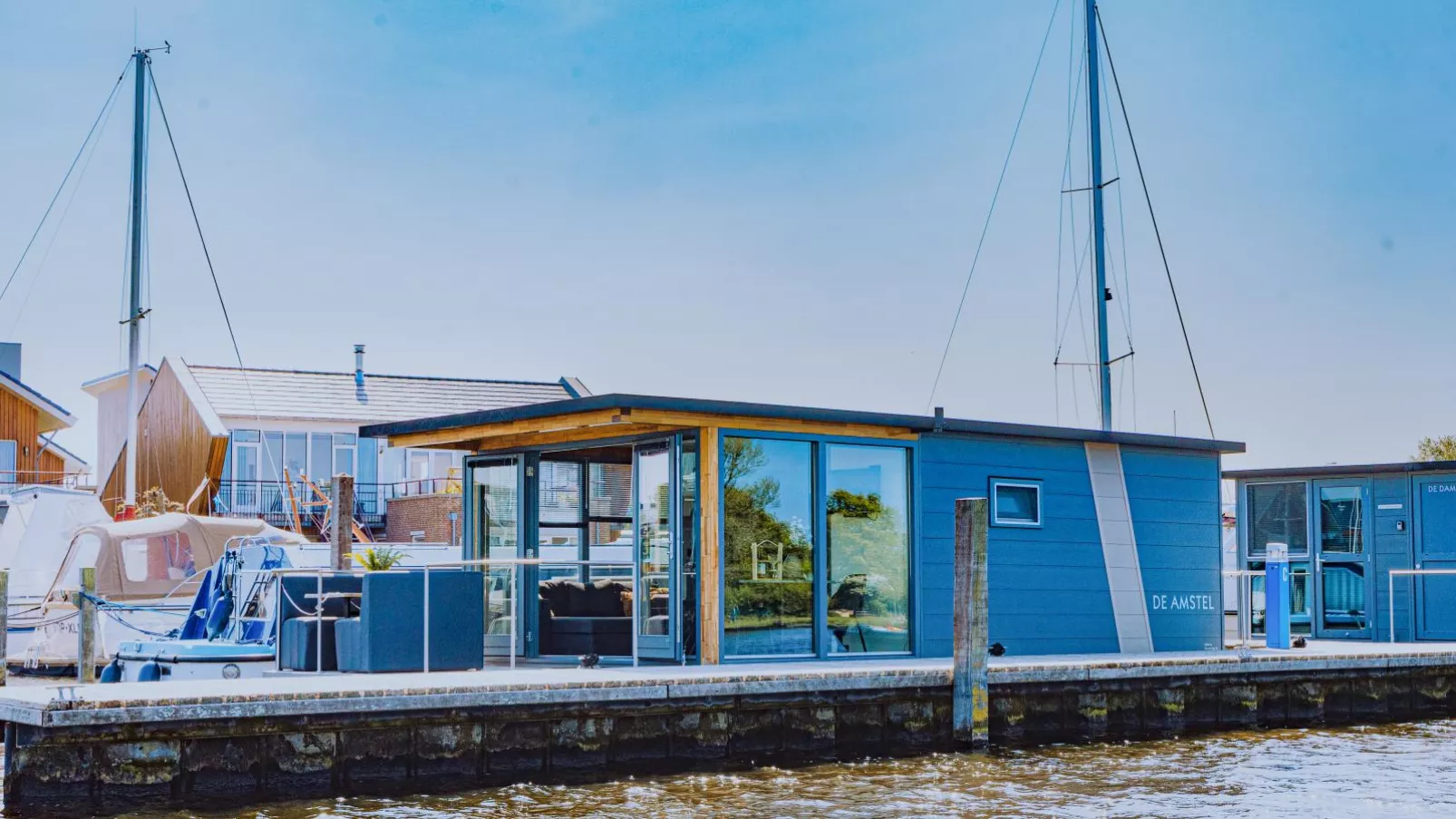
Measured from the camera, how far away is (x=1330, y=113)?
2208 centimetres

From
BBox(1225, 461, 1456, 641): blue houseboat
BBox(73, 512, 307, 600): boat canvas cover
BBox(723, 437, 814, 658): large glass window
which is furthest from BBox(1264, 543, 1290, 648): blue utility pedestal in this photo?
BBox(73, 512, 307, 600): boat canvas cover

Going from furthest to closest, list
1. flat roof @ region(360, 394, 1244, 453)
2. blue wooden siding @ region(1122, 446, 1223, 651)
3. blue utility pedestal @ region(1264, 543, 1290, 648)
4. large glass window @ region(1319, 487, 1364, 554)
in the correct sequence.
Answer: large glass window @ region(1319, 487, 1364, 554) < blue utility pedestal @ region(1264, 543, 1290, 648) < blue wooden siding @ region(1122, 446, 1223, 651) < flat roof @ region(360, 394, 1244, 453)

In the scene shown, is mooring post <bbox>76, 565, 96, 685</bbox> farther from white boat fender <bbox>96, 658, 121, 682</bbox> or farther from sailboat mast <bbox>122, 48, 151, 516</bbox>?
sailboat mast <bbox>122, 48, 151, 516</bbox>

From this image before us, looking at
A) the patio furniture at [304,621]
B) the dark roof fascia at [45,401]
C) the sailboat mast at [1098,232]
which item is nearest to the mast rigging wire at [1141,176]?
the sailboat mast at [1098,232]

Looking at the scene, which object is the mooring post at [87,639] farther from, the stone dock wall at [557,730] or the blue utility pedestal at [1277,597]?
the blue utility pedestal at [1277,597]

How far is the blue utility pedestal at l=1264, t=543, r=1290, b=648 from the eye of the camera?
649 inches

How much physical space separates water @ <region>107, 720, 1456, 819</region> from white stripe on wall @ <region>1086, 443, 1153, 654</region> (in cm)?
236

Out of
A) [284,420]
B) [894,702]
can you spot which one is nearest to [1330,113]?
[894,702]

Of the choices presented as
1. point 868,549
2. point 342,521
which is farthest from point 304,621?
point 868,549

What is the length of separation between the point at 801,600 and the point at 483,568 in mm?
3534

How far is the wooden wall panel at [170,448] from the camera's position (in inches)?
1366

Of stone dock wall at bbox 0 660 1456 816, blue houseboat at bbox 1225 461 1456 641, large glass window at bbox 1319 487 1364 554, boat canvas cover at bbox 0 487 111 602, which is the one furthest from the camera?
boat canvas cover at bbox 0 487 111 602

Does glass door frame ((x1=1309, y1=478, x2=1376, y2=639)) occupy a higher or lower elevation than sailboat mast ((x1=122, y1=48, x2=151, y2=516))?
lower

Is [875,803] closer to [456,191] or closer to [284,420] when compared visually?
[456,191]
